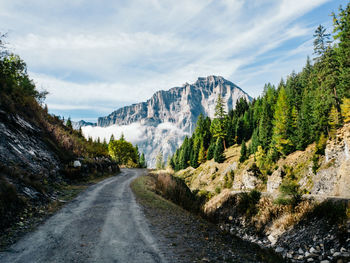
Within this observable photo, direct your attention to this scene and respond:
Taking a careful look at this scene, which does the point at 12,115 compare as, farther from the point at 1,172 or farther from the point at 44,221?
the point at 44,221

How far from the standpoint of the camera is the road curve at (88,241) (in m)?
4.79

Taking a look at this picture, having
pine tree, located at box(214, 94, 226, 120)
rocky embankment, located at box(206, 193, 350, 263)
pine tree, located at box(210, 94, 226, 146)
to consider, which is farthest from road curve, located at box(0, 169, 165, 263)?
pine tree, located at box(210, 94, 226, 146)

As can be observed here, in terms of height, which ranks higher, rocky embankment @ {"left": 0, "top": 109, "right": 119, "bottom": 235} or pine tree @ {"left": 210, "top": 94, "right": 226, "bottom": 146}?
pine tree @ {"left": 210, "top": 94, "right": 226, "bottom": 146}

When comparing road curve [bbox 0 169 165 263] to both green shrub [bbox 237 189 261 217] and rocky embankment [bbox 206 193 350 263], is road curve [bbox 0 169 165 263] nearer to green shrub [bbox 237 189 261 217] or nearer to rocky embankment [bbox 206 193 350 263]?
rocky embankment [bbox 206 193 350 263]

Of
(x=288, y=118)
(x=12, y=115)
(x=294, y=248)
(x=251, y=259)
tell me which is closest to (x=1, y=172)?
(x=12, y=115)

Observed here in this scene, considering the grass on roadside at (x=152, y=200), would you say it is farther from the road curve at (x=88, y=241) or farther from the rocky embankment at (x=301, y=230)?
the rocky embankment at (x=301, y=230)

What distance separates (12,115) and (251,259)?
18.7 metres

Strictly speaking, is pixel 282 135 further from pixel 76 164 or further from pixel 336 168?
pixel 76 164

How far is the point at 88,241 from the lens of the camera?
5.78m

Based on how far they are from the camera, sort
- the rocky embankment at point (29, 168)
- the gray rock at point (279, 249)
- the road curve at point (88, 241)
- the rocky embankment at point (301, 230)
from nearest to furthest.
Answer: the road curve at point (88, 241)
the rocky embankment at point (301, 230)
the rocky embankment at point (29, 168)
the gray rock at point (279, 249)

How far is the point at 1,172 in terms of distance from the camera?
8.76 m

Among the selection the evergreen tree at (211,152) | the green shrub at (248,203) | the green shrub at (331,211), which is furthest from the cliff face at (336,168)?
the evergreen tree at (211,152)

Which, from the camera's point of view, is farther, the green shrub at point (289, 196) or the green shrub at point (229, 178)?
the green shrub at point (229, 178)

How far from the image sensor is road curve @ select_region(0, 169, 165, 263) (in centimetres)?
479
